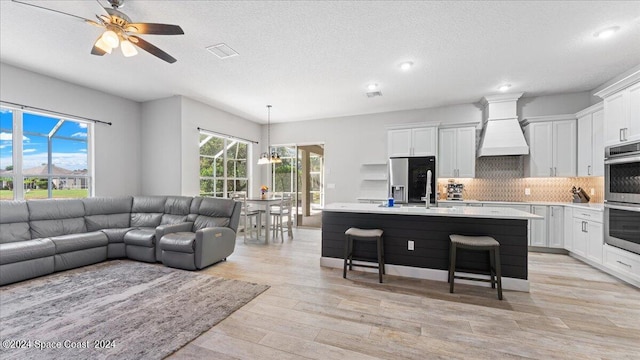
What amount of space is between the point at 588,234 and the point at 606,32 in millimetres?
2954

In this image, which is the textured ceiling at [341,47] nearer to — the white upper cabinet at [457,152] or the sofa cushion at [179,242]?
the white upper cabinet at [457,152]

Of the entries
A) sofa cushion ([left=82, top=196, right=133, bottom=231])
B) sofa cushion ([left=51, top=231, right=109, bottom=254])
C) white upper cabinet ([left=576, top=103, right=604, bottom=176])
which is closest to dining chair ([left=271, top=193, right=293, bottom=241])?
sofa cushion ([left=82, top=196, right=133, bottom=231])

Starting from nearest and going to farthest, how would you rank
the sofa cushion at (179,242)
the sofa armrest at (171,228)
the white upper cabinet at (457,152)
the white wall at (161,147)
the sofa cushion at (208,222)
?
1. the sofa cushion at (179,242)
2. the sofa armrest at (171,228)
3. the sofa cushion at (208,222)
4. the white wall at (161,147)
5. the white upper cabinet at (457,152)

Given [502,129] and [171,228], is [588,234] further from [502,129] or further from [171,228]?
[171,228]

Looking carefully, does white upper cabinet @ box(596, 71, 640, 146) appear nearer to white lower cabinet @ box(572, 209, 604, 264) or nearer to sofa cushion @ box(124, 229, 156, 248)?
white lower cabinet @ box(572, 209, 604, 264)

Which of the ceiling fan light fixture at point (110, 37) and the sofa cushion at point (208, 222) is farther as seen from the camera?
the sofa cushion at point (208, 222)

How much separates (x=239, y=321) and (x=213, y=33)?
122 inches


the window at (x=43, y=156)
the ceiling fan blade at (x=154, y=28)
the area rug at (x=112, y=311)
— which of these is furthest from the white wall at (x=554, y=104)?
the window at (x=43, y=156)

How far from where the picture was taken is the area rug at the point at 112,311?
76.4 inches

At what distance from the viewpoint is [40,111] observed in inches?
157

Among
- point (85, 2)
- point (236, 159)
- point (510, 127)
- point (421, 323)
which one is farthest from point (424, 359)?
point (236, 159)

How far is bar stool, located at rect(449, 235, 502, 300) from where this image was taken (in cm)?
273

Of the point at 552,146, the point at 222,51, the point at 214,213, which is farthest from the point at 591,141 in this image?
the point at 214,213

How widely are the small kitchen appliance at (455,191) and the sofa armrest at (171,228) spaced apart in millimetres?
5231
